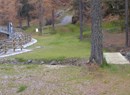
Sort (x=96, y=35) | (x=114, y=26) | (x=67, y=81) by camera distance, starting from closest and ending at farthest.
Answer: (x=67, y=81), (x=96, y=35), (x=114, y=26)

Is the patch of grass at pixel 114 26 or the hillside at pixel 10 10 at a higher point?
the hillside at pixel 10 10

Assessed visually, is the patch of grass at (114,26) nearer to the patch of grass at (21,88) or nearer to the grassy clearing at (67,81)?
the grassy clearing at (67,81)

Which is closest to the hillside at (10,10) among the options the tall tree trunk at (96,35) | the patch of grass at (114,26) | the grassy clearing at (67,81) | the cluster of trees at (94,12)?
the cluster of trees at (94,12)

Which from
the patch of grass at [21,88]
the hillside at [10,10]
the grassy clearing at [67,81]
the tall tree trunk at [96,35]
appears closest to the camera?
the grassy clearing at [67,81]

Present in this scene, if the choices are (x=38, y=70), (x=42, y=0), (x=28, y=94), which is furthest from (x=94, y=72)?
(x=42, y=0)

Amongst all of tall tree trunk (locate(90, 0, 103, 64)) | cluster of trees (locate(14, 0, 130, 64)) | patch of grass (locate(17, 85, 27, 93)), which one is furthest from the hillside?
patch of grass (locate(17, 85, 27, 93))

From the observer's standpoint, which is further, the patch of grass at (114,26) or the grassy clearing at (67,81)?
the patch of grass at (114,26)

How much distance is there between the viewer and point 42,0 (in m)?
57.8

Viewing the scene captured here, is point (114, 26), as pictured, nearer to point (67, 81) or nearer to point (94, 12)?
point (94, 12)

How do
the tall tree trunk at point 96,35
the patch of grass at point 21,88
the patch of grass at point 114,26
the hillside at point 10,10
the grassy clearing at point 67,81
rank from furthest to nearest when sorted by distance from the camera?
1. the hillside at point 10,10
2. the patch of grass at point 114,26
3. the tall tree trunk at point 96,35
4. the patch of grass at point 21,88
5. the grassy clearing at point 67,81

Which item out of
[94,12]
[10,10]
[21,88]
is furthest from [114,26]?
[21,88]

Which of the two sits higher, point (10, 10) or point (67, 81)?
point (10, 10)

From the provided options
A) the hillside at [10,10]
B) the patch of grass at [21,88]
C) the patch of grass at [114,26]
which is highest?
the hillside at [10,10]

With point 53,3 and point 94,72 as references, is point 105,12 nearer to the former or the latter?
point 53,3
